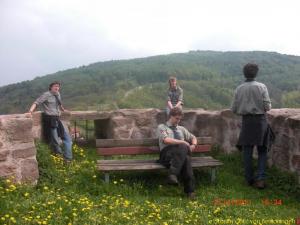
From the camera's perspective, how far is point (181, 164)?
5434mm

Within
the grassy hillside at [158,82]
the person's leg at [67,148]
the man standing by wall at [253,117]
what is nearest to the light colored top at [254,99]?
the man standing by wall at [253,117]

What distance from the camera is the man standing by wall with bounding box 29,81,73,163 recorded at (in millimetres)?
7105

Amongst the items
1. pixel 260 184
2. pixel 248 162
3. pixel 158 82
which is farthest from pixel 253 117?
pixel 158 82

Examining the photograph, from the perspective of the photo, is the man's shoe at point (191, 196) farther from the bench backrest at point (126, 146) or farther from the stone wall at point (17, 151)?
the stone wall at point (17, 151)

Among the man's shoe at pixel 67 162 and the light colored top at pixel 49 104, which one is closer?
the man's shoe at pixel 67 162

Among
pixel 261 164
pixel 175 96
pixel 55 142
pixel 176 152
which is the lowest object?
pixel 261 164

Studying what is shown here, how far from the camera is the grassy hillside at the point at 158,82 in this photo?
46281 millimetres

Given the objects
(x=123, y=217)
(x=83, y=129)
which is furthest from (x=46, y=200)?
(x=83, y=129)

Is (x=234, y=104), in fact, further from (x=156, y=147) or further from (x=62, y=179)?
(x=62, y=179)

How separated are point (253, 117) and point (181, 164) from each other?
1.15 metres

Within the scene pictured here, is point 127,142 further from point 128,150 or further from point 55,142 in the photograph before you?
point 55,142

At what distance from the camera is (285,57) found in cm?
6394

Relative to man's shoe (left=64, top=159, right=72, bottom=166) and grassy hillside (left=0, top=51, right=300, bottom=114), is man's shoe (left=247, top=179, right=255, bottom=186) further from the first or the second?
grassy hillside (left=0, top=51, right=300, bottom=114)

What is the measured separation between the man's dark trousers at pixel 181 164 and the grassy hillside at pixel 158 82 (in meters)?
34.4
